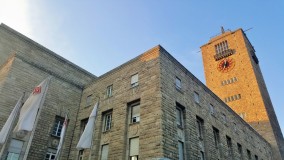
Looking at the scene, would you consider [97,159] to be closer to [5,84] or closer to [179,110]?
[179,110]

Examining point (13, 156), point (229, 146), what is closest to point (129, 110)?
point (13, 156)

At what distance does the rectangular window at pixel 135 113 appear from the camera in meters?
16.4

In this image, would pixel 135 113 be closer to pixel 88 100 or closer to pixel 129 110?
pixel 129 110

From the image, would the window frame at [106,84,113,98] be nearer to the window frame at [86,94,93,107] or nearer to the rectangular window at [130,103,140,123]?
the window frame at [86,94,93,107]

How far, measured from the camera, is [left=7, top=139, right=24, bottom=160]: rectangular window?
16.4 m

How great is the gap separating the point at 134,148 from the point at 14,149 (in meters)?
9.30

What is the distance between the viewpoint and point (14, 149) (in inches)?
658

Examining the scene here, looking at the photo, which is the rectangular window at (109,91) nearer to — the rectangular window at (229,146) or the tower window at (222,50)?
the rectangular window at (229,146)

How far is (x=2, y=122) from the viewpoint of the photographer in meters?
16.8

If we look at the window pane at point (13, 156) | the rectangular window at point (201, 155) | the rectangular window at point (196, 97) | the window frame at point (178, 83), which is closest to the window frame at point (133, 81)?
the window frame at point (178, 83)

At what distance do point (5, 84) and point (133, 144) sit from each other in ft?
38.0

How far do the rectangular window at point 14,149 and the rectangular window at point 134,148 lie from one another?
881cm

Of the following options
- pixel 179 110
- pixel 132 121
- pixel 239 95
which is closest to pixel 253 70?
pixel 239 95

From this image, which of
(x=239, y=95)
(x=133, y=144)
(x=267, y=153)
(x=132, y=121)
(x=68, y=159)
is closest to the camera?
(x=133, y=144)
